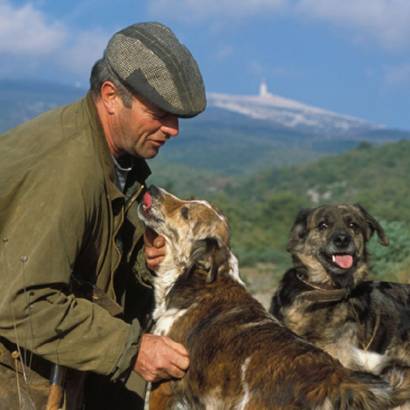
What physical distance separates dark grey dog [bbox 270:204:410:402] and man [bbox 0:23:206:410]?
1.88m

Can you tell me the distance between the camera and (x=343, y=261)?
22.6 feet

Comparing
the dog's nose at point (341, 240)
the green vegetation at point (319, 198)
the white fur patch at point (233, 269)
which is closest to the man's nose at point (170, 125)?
the white fur patch at point (233, 269)

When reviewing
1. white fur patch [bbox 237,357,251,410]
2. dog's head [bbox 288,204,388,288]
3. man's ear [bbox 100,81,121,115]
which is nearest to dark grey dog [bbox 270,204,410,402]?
dog's head [bbox 288,204,388,288]

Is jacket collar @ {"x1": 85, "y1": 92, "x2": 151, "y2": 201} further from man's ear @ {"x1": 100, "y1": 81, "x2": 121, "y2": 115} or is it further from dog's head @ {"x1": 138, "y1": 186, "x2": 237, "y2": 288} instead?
dog's head @ {"x1": 138, "y1": 186, "x2": 237, "y2": 288}

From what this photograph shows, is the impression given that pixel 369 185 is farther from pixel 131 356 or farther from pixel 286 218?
pixel 131 356

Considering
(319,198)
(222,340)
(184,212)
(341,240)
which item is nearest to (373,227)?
(341,240)

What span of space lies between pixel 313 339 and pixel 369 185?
46.5 m

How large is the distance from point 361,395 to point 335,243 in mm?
2915

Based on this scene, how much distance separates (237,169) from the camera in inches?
5699

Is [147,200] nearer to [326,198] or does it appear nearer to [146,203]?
[146,203]

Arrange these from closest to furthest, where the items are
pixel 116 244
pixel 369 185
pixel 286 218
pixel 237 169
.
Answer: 1. pixel 116 244
2. pixel 286 218
3. pixel 369 185
4. pixel 237 169

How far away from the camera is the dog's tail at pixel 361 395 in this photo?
4.01 metres

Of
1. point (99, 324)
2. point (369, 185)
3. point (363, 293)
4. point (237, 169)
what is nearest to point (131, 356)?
point (99, 324)

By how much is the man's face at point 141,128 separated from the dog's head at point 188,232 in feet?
2.71
